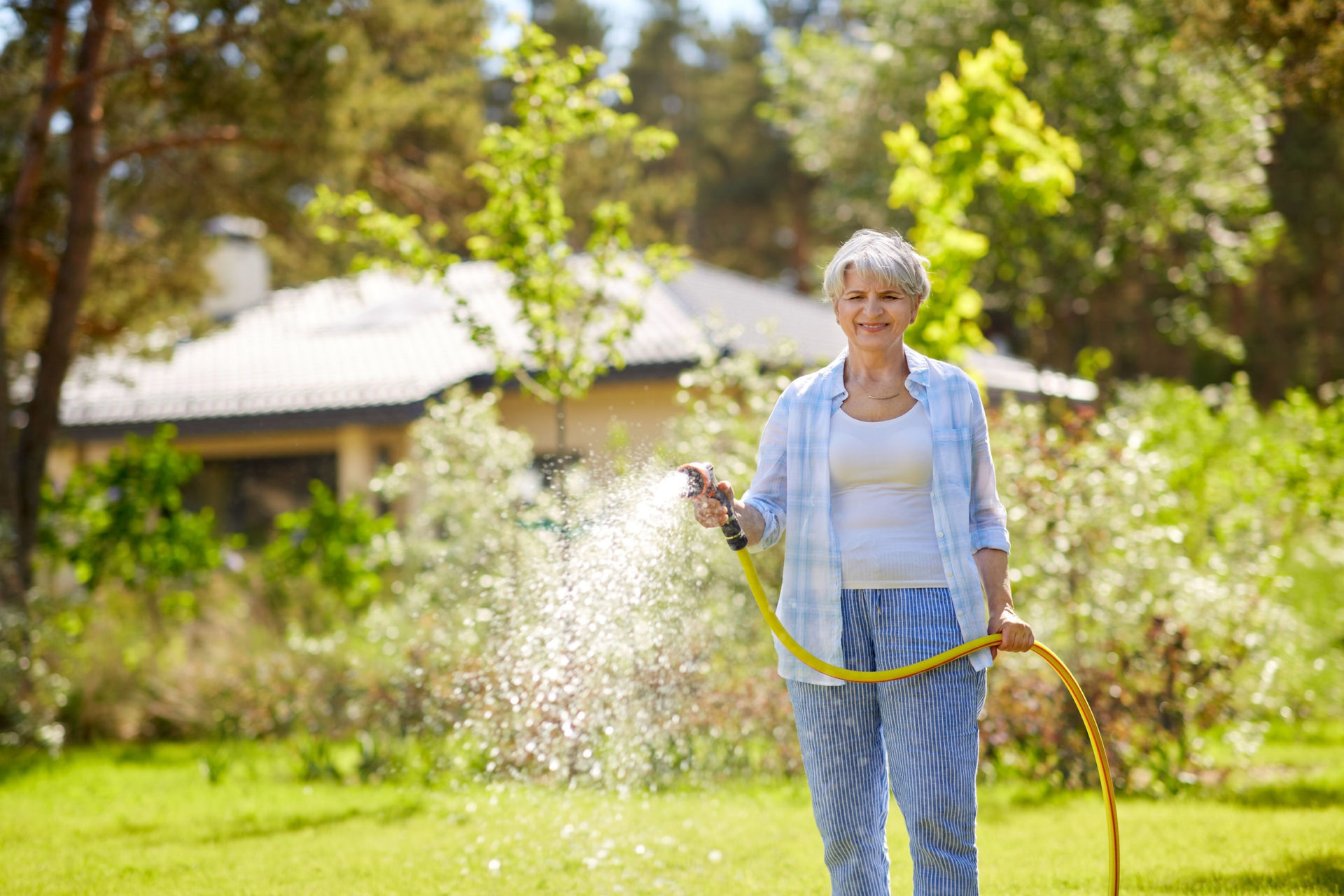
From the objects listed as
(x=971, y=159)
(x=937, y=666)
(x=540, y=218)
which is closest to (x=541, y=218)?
(x=540, y=218)

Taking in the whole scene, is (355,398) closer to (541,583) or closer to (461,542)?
(461,542)

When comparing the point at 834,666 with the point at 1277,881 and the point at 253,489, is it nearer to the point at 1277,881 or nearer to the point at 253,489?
the point at 1277,881

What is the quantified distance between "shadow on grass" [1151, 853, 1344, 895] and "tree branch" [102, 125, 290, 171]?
785cm

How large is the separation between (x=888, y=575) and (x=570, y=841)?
273cm

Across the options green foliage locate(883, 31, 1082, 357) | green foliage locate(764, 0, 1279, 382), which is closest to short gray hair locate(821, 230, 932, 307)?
green foliage locate(883, 31, 1082, 357)

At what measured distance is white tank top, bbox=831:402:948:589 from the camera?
2984 millimetres

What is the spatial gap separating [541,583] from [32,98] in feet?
22.7

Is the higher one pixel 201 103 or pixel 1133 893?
pixel 201 103

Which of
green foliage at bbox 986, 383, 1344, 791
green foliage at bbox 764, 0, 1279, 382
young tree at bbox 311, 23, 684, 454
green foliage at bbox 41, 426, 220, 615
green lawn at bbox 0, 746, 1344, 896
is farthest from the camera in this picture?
green foliage at bbox 764, 0, 1279, 382

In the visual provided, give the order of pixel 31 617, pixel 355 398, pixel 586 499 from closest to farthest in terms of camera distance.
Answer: pixel 586 499 < pixel 31 617 < pixel 355 398

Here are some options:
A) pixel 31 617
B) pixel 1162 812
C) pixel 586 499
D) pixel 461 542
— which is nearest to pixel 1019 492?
pixel 1162 812

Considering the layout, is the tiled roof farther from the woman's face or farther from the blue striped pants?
the blue striped pants

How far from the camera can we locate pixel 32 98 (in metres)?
9.88

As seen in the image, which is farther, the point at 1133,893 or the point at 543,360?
the point at 543,360
